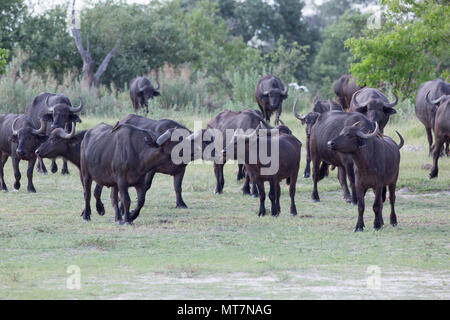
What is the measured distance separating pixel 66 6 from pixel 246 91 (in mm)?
14327

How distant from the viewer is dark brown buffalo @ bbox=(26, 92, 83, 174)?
18.0 meters

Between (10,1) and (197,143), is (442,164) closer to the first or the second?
(197,143)

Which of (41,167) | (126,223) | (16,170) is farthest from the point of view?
(41,167)

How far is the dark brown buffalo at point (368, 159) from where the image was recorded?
1130cm

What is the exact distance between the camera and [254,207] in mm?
14328

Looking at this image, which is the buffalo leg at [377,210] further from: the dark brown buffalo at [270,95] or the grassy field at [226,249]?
the dark brown buffalo at [270,95]

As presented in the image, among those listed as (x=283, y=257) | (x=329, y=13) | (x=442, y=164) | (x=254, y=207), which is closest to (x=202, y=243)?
(x=283, y=257)

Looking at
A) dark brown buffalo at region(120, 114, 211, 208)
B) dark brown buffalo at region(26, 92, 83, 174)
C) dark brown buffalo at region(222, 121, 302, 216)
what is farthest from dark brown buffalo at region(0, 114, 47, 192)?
dark brown buffalo at region(222, 121, 302, 216)

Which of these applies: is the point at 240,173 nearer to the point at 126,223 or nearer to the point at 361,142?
the point at 126,223

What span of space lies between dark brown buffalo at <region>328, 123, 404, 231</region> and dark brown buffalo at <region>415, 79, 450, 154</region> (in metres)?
6.95

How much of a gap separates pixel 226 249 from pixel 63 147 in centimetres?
422

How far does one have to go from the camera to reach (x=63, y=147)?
43.8ft

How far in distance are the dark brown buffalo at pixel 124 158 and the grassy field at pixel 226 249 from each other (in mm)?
539

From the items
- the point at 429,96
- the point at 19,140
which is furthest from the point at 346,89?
the point at 19,140
